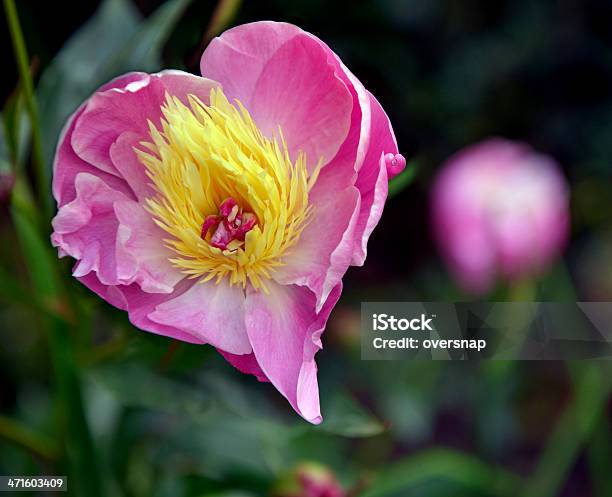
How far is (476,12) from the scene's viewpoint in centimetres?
89

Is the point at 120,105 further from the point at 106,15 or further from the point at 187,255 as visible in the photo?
the point at 106,15

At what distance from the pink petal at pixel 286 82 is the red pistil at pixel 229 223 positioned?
3 centimetres

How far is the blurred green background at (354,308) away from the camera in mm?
414

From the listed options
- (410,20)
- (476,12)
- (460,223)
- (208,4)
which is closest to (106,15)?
(208,4)

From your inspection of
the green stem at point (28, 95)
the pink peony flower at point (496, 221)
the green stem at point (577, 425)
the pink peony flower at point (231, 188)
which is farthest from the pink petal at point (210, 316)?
the green stem at point (577, 425)

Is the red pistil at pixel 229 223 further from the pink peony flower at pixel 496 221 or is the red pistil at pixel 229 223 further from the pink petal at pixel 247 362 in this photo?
the pink peony flower at pixel 496 221

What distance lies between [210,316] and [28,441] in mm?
197

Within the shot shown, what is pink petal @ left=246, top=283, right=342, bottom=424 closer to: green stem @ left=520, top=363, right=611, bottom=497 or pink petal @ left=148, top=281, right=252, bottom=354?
pink petal @ left=148, top=281, right=252, bottom=354

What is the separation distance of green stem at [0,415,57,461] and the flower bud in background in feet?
0.45

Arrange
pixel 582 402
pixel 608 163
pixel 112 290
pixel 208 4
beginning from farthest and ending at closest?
pixel 608 163
pixel 582 402
pixel 208 4
pixel 112 290

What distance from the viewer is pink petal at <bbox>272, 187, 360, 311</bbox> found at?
0.88ft

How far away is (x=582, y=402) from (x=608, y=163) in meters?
0.33

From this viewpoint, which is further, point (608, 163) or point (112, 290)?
point (608, 163)

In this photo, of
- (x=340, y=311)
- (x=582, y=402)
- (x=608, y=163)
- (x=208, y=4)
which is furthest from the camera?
(x=608, y=163)
